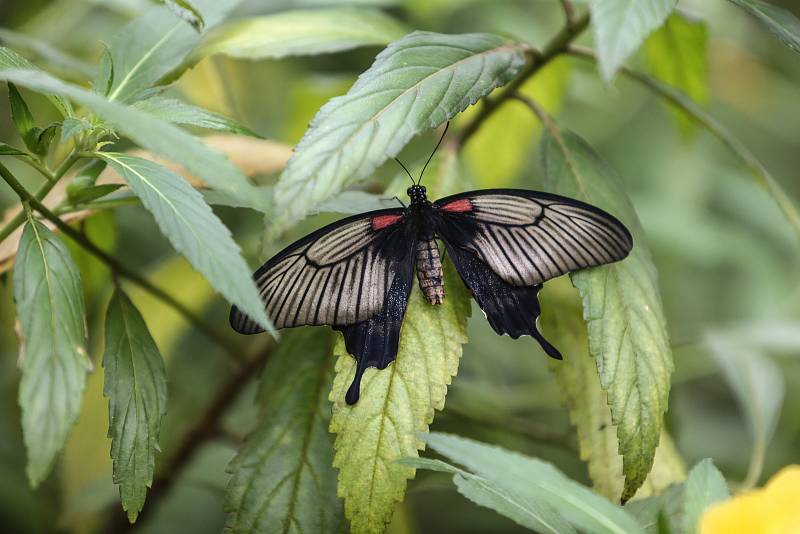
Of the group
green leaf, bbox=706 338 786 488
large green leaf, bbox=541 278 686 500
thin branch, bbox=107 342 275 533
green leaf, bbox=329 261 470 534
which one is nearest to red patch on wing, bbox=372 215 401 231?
green leaf, bbox=329 261 470 534

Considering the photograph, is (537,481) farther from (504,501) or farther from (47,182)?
(47,182)

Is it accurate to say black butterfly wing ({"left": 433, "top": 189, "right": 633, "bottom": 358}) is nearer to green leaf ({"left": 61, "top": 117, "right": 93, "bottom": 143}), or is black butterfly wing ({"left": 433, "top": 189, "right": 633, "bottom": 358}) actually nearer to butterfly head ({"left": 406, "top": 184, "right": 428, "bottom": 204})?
butterfly head ({"left": 406, "top": 184, "right": 428, "bottom": 204})

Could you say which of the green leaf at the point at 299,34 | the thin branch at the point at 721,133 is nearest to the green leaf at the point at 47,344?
the green leaf at the point at 299,34

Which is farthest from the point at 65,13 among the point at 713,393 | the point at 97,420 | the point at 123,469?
the point at 713,393

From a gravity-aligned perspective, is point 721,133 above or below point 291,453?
above

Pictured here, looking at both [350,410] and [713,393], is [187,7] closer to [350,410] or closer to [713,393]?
[350,410]

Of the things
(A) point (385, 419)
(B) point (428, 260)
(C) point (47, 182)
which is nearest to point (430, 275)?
(B) point (428, 260)
